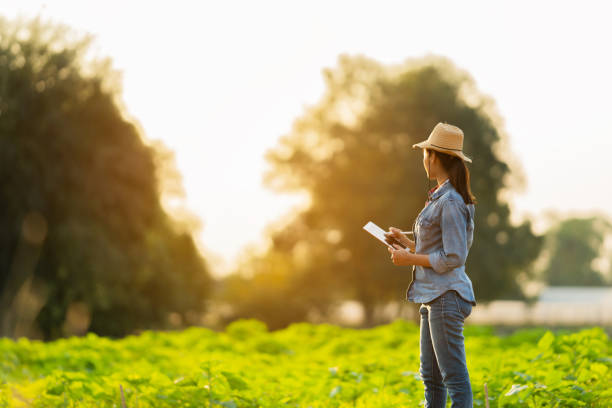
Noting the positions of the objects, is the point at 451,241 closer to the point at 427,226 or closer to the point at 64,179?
the point at 427,226

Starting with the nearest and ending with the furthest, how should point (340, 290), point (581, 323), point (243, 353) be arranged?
1. point (243, 353)
2. point (340, 290)
3. point (581, 323)

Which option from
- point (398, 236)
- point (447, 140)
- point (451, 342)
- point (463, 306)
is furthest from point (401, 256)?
point (447, 140)

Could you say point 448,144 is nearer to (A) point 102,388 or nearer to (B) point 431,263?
(B) point 431,263

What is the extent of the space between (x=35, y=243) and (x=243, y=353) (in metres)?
11.5

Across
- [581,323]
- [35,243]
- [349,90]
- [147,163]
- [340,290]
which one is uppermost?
[349,90]

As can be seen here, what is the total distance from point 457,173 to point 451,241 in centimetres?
45

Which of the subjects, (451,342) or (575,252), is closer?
(451,342)

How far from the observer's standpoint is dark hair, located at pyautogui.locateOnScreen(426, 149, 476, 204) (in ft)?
13.1

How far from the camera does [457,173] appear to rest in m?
4.02

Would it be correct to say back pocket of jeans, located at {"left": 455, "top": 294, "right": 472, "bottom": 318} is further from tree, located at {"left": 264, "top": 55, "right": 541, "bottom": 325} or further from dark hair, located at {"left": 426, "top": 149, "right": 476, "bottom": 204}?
tree, located at {"left": 264, "top": 55, "right": 541, "bottom": 325}

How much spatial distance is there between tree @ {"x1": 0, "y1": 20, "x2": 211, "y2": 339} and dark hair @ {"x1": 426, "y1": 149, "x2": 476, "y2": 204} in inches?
644

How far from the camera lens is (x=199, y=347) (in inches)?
401

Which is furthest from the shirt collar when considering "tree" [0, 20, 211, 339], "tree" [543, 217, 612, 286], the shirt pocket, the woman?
"tree" [543, 217, 612, 286]

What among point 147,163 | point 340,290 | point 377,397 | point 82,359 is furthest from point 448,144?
point 340,290
